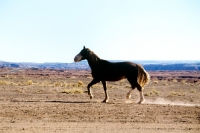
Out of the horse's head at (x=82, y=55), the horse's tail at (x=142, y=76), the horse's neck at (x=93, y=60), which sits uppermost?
the horse's head at (x=82, y=55)

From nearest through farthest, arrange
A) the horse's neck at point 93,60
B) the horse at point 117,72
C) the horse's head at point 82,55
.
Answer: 1. the horse at point 117,72
2. the horse's neck at point 93,60
3. the horse's head at point 82,55

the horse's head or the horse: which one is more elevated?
the horse's head

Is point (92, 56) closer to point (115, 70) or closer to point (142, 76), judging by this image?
point (115, 70)

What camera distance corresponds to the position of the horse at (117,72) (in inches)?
616

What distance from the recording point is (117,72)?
1591 centimetres

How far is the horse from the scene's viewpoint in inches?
616

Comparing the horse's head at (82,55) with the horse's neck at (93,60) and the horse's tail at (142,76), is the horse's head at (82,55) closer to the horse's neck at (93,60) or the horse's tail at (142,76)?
the horse's neck at (93,60)

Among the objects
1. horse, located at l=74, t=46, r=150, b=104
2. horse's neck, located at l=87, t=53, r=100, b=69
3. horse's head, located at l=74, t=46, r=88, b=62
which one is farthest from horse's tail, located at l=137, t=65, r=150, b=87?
horse's head, located at l=74, t=46, r=88, b=62

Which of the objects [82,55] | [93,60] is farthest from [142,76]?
[82,55]

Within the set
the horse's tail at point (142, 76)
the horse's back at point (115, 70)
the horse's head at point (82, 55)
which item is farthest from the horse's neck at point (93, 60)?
the horse's tail at point (142, 76)

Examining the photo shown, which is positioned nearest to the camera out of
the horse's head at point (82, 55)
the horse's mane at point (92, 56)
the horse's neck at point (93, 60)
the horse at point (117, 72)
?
the horse at point (117, 72)

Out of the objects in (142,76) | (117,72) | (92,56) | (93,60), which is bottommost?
(142,76)

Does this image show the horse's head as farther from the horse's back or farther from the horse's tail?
the horse's tail

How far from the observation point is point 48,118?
11352mm
